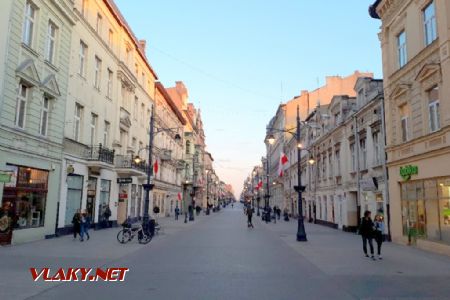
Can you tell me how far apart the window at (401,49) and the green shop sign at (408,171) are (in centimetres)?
517

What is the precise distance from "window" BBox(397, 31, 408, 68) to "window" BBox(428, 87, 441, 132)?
3.17 metres

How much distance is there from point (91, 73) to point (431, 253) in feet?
71.0

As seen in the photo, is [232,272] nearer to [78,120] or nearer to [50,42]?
[50,42]

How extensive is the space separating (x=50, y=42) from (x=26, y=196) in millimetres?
7982

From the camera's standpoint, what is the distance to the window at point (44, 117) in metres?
19.9

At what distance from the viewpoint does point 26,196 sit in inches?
721

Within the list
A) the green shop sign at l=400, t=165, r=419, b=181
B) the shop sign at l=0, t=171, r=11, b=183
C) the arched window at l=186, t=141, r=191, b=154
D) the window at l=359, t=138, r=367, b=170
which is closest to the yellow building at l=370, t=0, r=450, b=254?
the green shop sign at l=400, t=165, r=419, b=181

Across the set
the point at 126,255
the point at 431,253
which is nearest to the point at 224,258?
the point at 126,255

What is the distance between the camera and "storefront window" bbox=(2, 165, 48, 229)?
1698 cm

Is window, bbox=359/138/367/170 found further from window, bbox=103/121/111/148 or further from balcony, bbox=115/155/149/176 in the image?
window, bbox=103/121/111/148

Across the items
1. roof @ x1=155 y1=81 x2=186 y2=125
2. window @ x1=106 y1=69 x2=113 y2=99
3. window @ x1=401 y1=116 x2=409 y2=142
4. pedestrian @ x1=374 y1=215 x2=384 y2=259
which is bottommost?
pedestrian @ x1=374 y1=215 x2=384 y2=259

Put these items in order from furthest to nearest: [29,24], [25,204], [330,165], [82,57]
Answer: [330,165]
[82,57]
[29,24]
[25,204]

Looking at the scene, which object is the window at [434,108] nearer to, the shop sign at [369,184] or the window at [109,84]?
the shop sign at [369,184]

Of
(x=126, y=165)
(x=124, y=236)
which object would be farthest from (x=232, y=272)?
(x=126, y=165)
